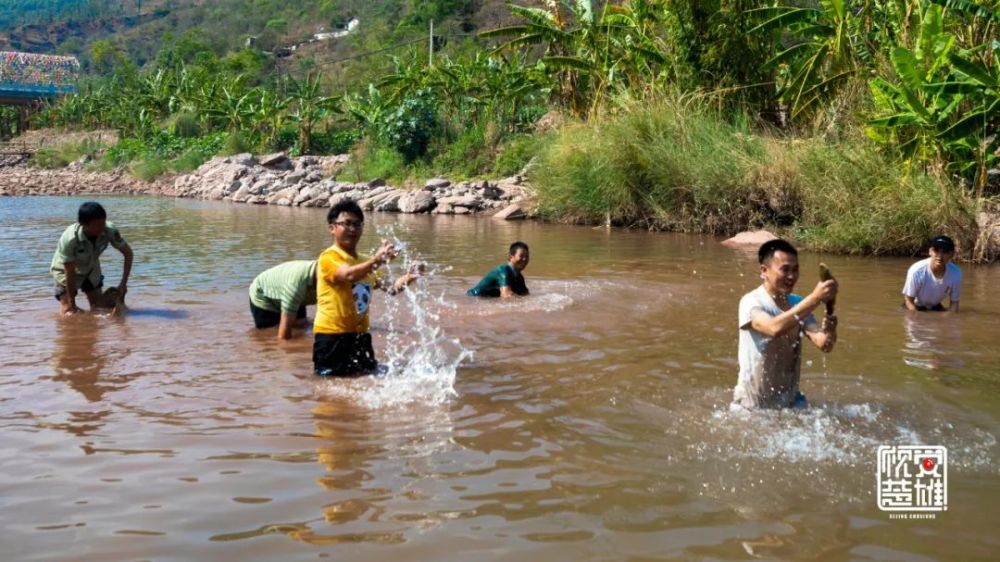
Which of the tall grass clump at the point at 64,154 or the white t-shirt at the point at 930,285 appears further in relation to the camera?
the tall grass clump at the point at 64,154

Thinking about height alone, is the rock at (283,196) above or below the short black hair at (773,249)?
above

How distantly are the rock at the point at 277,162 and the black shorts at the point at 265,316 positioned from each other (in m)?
33.8

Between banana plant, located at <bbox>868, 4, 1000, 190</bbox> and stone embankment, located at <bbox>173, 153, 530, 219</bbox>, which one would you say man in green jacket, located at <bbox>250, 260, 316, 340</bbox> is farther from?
stone embankment, located at <bbox>173, 153, 530, 219</bbox>

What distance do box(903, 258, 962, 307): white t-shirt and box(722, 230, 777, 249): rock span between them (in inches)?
267

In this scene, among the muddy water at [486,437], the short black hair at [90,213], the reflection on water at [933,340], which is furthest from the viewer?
the short black hair at [90,213]

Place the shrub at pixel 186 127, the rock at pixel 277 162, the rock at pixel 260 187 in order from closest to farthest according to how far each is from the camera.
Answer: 1. the rock at pixel 260 187
2. the rock at pixel 277 162
3. the shrub at pixel 186 127

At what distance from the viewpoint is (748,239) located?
1725 cm

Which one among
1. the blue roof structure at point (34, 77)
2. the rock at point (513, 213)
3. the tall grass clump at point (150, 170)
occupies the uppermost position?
the blue roof structure at point (34, 77)

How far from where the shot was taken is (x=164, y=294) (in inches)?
465

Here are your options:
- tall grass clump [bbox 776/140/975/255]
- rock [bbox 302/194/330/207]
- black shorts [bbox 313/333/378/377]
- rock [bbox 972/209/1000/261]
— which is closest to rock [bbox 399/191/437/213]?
rock [bbox 302/194/330/207]

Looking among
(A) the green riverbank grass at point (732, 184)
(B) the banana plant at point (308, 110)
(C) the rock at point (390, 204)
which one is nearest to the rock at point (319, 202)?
(C) the rock at point (390, 204)

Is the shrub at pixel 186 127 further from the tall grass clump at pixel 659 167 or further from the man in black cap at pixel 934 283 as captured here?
the man in black cap at pixel 934 283

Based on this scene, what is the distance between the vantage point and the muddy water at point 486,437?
4172 mm

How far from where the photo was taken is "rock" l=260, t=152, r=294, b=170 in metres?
41.8
